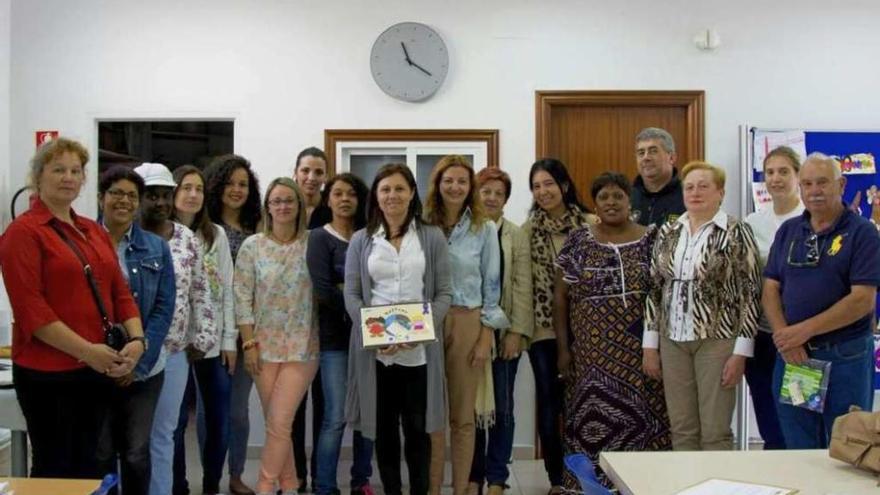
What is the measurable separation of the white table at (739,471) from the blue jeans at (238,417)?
219cm

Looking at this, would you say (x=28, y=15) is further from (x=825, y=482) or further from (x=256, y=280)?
(x=825, y=482)

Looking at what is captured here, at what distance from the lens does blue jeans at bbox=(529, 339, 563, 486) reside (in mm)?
3518

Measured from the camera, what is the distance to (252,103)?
449cm

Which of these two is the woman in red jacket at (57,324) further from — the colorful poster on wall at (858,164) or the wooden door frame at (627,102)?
the colorful poster on wall at (858,164)

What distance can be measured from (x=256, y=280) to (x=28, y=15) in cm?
254

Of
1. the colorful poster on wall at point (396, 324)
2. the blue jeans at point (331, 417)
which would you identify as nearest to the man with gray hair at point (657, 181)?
the colorful poster on wall at point (396, 324)

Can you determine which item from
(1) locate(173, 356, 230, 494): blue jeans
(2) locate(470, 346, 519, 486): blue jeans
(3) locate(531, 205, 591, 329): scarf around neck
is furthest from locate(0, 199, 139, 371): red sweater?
(3) locate(531, 205, 591, 329): scarf around neck

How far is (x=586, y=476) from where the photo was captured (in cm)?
175

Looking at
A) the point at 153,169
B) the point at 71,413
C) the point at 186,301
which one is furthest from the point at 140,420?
the point at 153,169

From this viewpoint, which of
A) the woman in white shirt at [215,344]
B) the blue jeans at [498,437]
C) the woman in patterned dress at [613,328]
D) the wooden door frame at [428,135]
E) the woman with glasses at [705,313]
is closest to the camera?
the woman with glasses at [705,313]

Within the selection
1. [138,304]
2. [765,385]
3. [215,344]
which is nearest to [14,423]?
[138,304]

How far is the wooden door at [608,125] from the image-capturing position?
4.46m

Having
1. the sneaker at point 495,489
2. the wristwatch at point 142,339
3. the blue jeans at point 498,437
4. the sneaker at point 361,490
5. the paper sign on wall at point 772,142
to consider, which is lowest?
the sneaker at point 361,490

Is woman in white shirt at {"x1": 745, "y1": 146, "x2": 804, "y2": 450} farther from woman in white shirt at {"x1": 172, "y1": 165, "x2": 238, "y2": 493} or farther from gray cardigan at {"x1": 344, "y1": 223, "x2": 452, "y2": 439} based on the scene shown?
woman in white shirt at {"x1": 172, "y1": 165, "x2": 238, "y2": 493}
